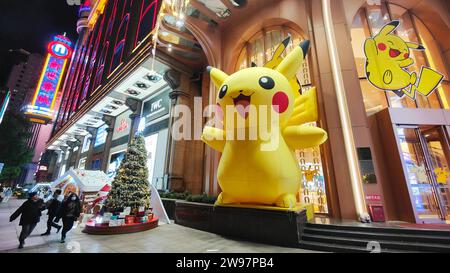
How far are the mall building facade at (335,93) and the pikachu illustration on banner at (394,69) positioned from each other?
0.38 meters

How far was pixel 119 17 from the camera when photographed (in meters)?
21.3

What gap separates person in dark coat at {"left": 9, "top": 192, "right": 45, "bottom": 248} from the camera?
4.32 meters

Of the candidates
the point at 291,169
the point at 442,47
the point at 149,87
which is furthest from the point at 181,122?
the point at 442,47

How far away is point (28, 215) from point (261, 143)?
565 cm

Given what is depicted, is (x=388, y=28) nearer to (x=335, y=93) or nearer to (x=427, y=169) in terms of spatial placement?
(x=335, y=93)

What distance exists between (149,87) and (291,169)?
1315cm

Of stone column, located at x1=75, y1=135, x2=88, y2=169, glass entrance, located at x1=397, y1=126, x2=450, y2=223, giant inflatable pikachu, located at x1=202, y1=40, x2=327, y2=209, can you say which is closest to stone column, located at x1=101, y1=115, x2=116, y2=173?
stone column, located at x1=75, y1=135, x2=88, y2=169

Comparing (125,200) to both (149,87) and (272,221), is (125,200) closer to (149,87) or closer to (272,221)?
(272,221)

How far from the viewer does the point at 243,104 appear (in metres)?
4.65

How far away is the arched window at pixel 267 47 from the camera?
27.8 ft
